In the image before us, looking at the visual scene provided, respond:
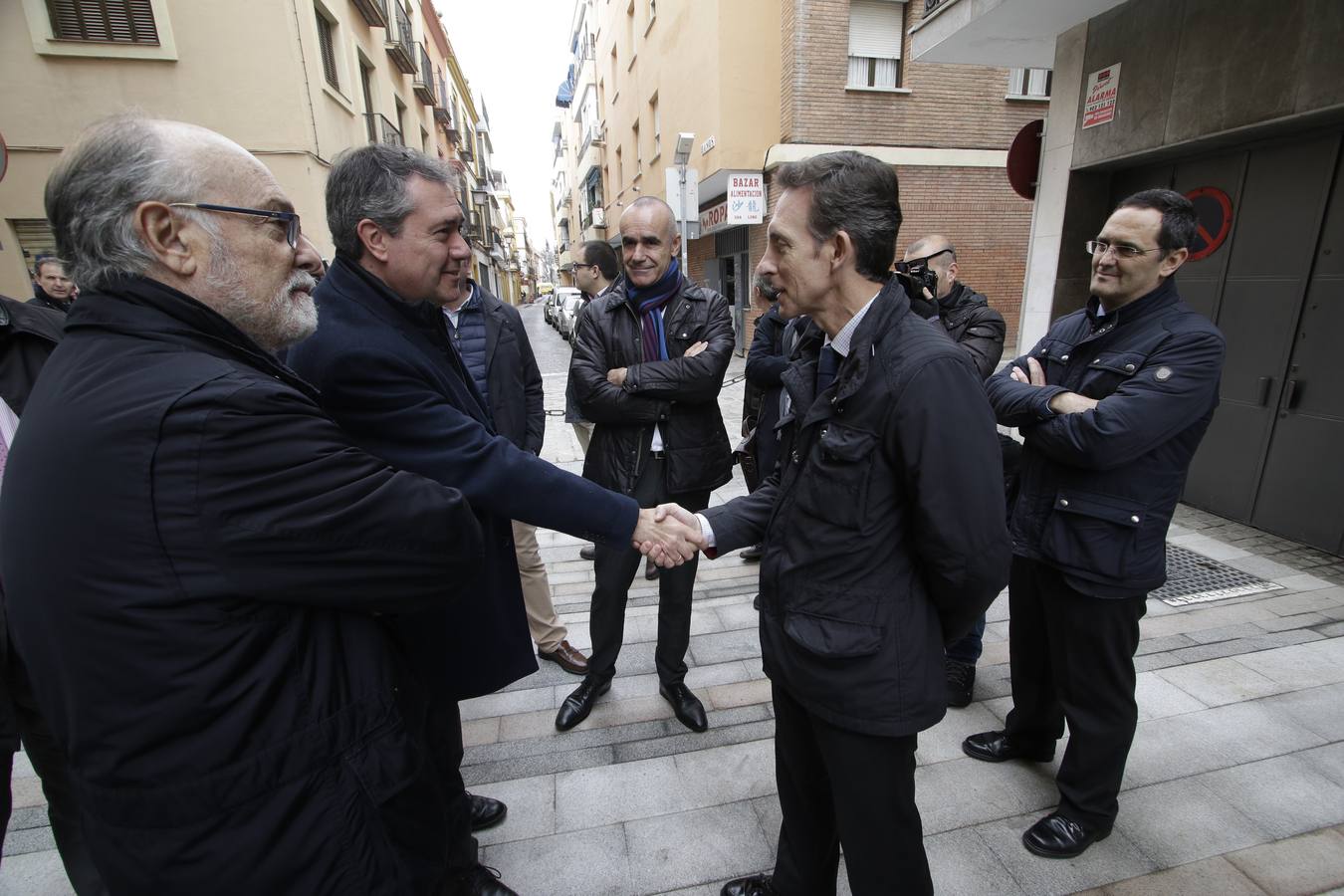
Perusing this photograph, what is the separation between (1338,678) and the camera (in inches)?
119

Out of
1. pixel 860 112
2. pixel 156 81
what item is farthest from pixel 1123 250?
pixel 156 81

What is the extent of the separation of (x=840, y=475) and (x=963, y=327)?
2328 millimetres

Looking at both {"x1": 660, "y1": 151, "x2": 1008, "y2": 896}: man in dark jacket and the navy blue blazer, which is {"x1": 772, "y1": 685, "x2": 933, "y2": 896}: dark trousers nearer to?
{"x1": 660, "y1": 151, "x2": 1008, "y2": 896}: man in dark jacket

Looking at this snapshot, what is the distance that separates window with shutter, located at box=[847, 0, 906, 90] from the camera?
39.0 feet

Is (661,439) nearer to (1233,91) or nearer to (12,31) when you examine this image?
(1233,91)

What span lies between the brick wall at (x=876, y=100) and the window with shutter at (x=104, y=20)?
10693 mm

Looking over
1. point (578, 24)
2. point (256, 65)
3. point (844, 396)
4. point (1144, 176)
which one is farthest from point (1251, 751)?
point (578, 24)

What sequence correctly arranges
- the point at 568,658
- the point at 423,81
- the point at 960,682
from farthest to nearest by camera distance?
the point at 423,81, the point at 568,658, the point at 960,682

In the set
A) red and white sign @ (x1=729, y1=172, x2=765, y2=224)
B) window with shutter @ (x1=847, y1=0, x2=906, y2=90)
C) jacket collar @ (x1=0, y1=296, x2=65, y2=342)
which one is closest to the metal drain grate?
jacket collar @ (x1=0, y1=296, x2=65, y2=342)

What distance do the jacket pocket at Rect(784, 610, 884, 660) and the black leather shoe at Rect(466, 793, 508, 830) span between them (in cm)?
154

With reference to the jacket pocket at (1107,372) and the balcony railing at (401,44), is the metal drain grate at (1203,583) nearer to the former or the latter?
the jacket pocket at (1107,372)

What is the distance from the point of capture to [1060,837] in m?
2.16

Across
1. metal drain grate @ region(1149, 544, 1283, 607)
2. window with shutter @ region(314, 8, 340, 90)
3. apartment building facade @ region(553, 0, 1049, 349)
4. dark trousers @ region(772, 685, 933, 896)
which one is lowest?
metal drain grate @ region(1149, 544, 1283, 607)

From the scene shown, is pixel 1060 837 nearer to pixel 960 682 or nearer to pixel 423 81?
pixel 960 682
